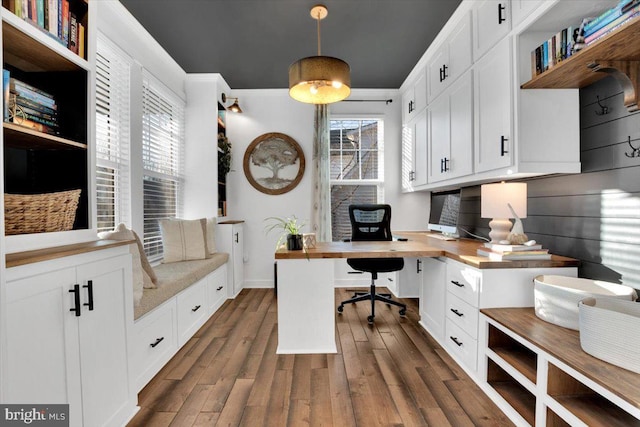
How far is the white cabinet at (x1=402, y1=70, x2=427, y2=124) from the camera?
337 cm

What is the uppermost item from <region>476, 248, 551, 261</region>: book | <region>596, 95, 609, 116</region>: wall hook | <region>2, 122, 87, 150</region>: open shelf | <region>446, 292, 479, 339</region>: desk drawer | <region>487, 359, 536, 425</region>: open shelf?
<region>596, 95, 609, 116</region>: wall hook

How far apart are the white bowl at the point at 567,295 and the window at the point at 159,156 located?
314 centimetres

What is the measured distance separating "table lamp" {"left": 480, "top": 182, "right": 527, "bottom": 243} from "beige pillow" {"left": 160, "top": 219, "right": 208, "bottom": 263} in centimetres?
269

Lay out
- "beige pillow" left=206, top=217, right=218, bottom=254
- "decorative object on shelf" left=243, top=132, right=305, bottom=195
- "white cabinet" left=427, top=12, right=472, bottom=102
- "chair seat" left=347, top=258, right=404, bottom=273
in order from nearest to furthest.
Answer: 1. "white cabinet" left=427, top=12, right=472, bottom=102
2. "chair seat" left=347, top=258, right=404, bottom=273
3. "beige pillow" left=206, top=217, right=218, bottom=254
4. "decorative object on shelf" left=243, top=132, right=305, bottom=195

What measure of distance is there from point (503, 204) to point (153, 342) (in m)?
2.50

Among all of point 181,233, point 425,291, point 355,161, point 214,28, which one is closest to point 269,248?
point 181,233

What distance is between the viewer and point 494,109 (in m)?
2.08

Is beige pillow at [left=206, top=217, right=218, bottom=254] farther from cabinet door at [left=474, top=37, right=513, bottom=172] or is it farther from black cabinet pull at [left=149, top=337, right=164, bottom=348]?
cabinet door at [left=474, top=37, right=513, bottom=172]

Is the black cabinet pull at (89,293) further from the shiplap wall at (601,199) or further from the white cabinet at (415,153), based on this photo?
the white cabinet at (415,153)

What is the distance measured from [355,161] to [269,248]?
1731 millimetres

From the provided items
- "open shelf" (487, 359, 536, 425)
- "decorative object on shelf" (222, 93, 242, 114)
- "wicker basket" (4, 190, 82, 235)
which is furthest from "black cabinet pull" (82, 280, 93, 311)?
"decorative object on shelf" (222, 93, 242, 114)

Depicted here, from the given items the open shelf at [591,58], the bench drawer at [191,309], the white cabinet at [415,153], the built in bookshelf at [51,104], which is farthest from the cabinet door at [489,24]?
the bench drawer at [191,309]

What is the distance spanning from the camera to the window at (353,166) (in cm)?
434

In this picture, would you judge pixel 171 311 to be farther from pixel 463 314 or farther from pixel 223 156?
pixel 223 156
